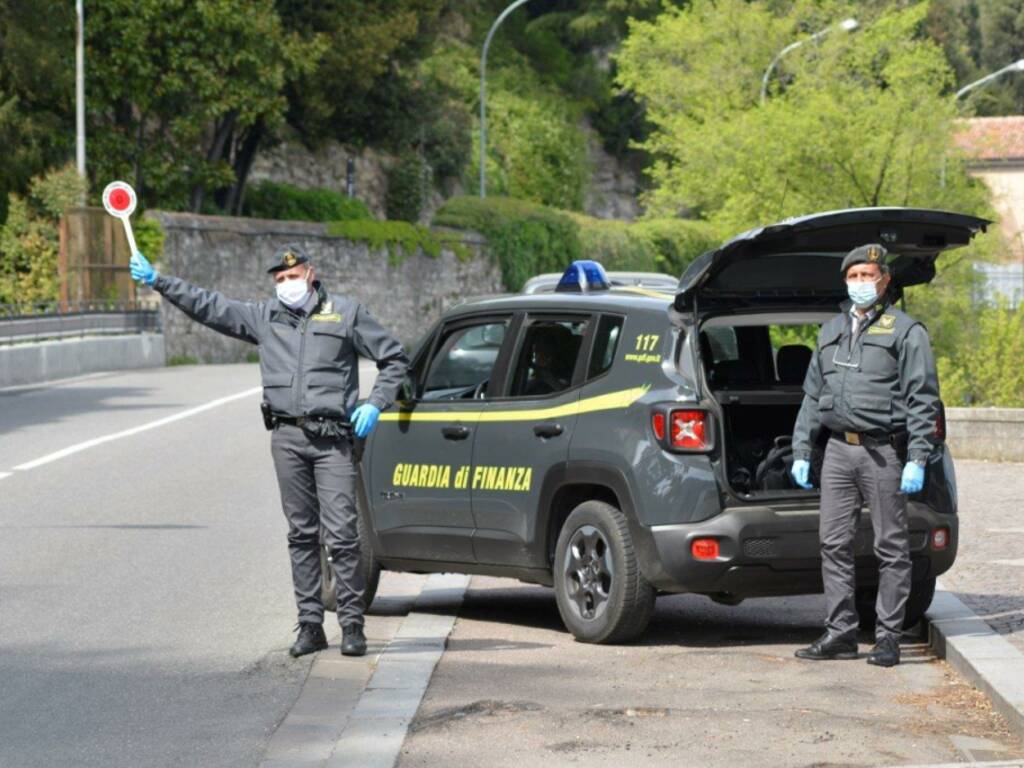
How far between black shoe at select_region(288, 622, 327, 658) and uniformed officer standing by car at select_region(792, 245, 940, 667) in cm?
210

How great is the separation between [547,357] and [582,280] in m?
0.58

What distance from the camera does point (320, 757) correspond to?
690 cm

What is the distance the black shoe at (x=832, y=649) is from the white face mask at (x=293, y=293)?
2.57 metres

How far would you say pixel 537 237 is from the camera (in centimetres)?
5969

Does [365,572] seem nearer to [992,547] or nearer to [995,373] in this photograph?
[992,547]

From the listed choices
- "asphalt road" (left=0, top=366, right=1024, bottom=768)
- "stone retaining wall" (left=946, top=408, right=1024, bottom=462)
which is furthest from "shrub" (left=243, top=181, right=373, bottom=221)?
"asphalt road" (left=0, top=366, right=1024, bottom=768)

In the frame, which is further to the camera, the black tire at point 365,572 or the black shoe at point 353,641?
the black tire at point 365,572

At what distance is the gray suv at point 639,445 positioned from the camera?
8922mm

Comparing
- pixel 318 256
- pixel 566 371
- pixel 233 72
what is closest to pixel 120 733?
pixel 566 371

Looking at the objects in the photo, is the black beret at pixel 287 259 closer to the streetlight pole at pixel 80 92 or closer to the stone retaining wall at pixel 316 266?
the stone retaining wall at pixel 316 266

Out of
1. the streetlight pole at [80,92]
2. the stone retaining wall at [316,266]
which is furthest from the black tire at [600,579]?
the streetlight pole at [80,92]

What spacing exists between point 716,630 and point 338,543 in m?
2.06

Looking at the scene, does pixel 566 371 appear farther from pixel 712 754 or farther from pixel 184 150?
pixel 184 150

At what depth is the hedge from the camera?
58656mm
